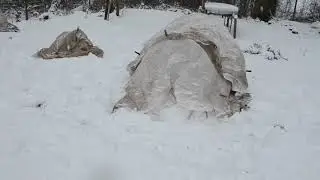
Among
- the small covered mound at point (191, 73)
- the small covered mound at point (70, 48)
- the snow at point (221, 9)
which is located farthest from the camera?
the snow at point (221, 9)

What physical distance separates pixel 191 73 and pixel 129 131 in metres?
1.20

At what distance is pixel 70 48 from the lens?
8086mm

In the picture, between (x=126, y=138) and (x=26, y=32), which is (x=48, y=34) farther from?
(x=126, y=138)

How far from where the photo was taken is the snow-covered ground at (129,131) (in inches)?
167

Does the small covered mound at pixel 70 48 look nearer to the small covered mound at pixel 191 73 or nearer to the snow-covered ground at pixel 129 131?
the snow-covered ground at pixel 129 131

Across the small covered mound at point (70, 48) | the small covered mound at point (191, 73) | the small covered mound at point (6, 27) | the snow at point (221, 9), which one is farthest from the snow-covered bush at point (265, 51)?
the small covered mound at point (6, 27)

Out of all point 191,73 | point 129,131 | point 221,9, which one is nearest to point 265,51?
point 221,9

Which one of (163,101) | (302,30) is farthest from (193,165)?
(302,30)

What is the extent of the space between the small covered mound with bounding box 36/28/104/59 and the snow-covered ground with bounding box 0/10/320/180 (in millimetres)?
290

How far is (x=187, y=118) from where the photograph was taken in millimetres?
5324

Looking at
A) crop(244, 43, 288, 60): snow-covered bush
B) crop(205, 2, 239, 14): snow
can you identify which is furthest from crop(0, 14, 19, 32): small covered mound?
crop(244, 43, 288, 60): snow-covered bush

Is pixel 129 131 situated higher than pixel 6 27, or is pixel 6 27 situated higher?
pixel 6 27

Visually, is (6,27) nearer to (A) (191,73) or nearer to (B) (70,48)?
(B) (70,48)

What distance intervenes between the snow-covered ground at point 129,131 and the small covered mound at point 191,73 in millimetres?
199
